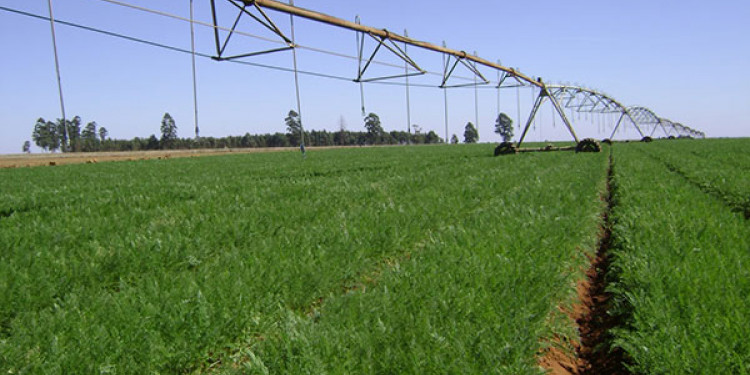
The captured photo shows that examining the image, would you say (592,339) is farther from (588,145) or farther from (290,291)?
(588,145)

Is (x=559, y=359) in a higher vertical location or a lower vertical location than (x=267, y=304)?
lower

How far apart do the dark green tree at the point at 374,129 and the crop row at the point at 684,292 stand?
99.7 metres

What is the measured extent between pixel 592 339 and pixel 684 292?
75cm

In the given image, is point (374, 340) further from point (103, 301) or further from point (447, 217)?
point (447, 217)

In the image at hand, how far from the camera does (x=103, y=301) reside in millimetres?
3143

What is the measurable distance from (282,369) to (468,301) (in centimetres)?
136

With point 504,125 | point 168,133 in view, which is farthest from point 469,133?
point 168,133

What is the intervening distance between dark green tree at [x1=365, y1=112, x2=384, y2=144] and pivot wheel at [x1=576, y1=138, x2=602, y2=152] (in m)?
79.6

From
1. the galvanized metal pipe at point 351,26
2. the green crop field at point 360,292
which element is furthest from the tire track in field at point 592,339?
the galvanized metal pipe at point 351,26

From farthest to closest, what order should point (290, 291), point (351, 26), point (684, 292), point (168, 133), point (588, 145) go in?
point (168, 133), point (588, 145), point (351, 26), point (290, 291), point (684, 292)

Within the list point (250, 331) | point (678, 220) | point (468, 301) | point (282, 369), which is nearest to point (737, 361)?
point (468, 301)

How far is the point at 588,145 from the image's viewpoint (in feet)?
85.1

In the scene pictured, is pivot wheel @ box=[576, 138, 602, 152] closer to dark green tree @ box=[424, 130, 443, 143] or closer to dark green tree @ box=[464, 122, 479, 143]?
dark green tree @ box=[424, 130, 443, 143]

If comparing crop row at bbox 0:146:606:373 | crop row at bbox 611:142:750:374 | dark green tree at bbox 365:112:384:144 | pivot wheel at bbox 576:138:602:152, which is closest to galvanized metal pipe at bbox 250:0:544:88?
crop row at bbox 0:146:606:373
